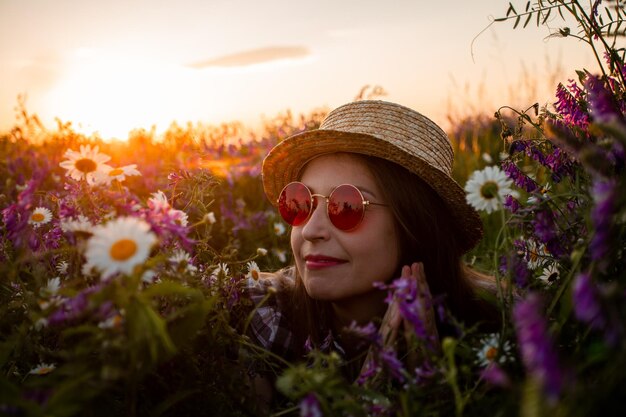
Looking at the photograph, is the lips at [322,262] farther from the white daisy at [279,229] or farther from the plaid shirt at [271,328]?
the white daisy at [279,229]

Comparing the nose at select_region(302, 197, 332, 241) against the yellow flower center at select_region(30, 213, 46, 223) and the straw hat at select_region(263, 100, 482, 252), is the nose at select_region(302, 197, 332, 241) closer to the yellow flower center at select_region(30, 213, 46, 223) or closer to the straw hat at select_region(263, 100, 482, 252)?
the straw hat at select_region(263, 100, 482, 252)

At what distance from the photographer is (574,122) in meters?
1.83

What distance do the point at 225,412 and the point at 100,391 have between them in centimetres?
54

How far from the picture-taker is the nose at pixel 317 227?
86.5 inches

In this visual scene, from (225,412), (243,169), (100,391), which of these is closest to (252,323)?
(225,412)

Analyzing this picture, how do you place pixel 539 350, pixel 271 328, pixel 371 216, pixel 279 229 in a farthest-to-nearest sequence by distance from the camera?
pixel 279 229, pixel 271 328, pixel 371 216, pixel 539 350

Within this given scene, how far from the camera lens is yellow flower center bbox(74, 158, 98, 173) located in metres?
1.56

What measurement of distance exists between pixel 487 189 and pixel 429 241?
0.89 meters

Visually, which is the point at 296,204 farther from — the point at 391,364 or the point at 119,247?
the point at 119,247

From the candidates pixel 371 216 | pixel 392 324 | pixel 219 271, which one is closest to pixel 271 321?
pixel 371 216

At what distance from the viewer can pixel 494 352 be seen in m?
1.36

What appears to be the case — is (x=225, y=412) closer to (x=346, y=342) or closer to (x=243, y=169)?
(x=346, y=342)

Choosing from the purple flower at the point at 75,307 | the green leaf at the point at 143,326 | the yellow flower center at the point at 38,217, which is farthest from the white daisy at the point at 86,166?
the green leaf at the point at 143,326

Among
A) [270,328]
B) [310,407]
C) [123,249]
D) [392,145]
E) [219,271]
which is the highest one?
[392,145]
